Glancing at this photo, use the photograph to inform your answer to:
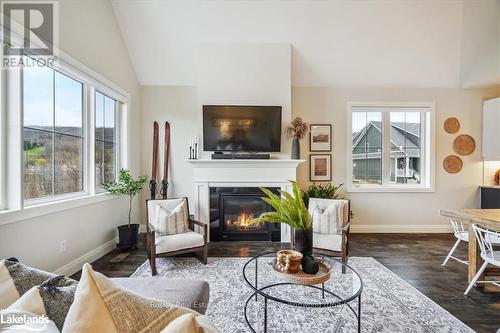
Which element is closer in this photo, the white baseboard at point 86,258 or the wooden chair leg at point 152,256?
the white baseboard at point 86,258

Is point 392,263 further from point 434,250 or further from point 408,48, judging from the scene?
point 408,48

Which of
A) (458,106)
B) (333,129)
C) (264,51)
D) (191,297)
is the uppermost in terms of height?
(264,51)

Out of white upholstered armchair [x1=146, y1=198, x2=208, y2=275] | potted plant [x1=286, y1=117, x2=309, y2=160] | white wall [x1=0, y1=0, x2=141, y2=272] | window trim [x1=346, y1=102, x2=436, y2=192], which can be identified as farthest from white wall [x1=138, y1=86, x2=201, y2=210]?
window trim [x1=346, y1=102, x2=436, y2=192]

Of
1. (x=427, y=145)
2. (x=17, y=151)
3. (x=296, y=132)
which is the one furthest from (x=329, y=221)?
(x=17, y=151)

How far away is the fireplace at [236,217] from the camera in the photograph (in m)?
4.06

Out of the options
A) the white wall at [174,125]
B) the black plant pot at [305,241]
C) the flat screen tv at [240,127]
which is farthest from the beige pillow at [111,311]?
the white wall at [174,125]

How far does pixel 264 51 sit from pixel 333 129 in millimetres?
1892

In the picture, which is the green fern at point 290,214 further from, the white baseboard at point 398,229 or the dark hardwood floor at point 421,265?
the white baseboard at point 398,229

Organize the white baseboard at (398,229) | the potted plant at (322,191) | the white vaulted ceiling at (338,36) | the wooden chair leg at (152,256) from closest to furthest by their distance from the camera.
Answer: the wooden chair leg at (152,256)
the white vaulted ceiling at (338,36)
the potted plant at (322,191)
the white baseboard at (398,229)

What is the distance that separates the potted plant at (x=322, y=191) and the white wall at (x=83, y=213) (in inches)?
121

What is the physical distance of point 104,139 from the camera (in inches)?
146

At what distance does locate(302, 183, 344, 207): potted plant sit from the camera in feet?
13.9

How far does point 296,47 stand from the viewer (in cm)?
411

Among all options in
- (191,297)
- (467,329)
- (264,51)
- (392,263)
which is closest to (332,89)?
(264,51)
